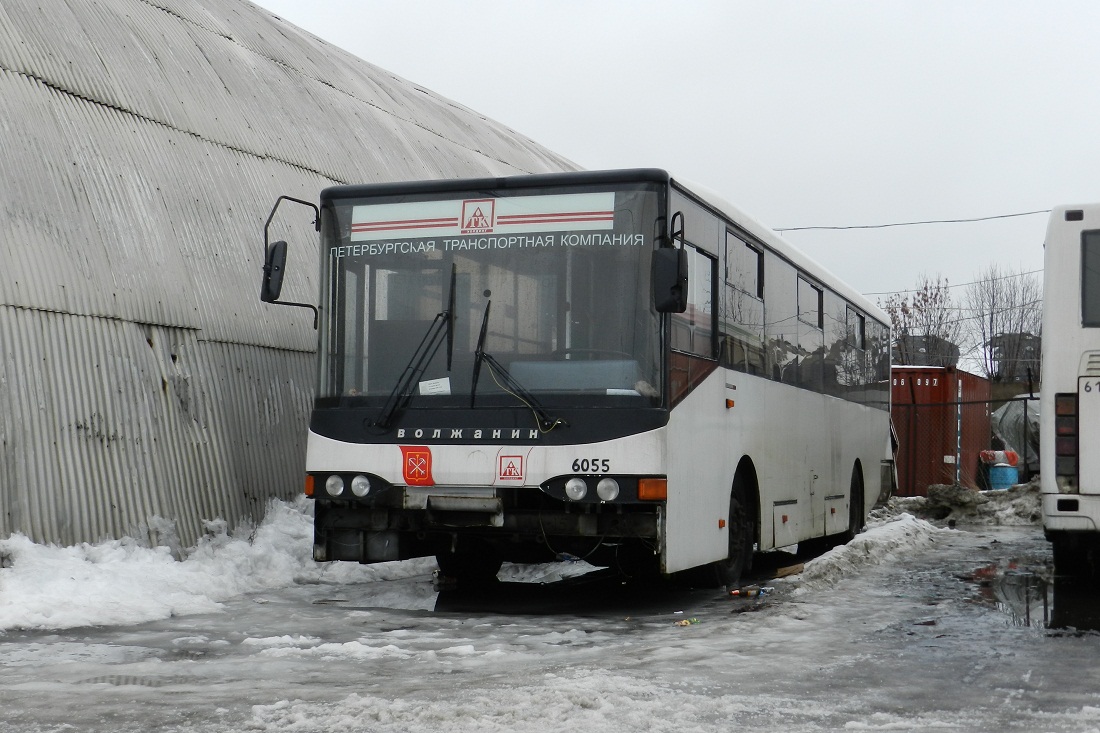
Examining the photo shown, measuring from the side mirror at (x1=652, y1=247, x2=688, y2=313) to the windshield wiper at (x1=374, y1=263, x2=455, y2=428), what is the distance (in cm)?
156

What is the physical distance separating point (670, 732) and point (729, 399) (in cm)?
532

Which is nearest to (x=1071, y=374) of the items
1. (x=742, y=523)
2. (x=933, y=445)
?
(x=742, y=523)

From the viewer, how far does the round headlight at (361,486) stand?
9477 millimetres

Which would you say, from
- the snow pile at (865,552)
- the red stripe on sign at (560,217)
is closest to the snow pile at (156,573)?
the red stripe on sign at (560,217)

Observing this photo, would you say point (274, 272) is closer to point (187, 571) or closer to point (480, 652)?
point (187, 571)

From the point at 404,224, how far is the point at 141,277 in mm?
3649

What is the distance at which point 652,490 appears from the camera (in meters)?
8.94

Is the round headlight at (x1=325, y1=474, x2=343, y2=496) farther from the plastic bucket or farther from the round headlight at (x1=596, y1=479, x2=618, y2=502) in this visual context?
the plastic bucket

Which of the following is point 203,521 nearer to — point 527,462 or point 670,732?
point 527,462

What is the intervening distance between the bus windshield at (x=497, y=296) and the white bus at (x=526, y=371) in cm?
1

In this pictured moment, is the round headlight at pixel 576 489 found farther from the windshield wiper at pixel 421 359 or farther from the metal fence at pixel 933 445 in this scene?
the metal fence at pixel 933 445

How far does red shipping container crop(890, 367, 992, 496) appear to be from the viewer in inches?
1027

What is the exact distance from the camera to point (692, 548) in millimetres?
9617

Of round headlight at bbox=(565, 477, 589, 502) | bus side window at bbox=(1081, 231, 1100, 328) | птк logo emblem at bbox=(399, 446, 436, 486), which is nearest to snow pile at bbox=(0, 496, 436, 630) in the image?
птк logo emblem at bbox=(399, 446, 436, 486)
